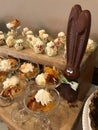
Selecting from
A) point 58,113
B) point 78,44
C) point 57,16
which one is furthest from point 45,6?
point 58,113

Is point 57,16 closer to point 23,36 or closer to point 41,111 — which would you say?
point 23,36

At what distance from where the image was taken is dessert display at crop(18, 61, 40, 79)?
79 cm

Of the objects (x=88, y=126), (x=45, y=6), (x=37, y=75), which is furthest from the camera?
(x=45, y=6)

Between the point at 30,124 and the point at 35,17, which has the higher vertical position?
the point at 35,17

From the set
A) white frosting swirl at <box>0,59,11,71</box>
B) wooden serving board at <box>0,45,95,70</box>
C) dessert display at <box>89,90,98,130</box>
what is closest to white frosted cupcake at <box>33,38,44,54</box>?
wooden serving board at <box>0,45,95,70</box>

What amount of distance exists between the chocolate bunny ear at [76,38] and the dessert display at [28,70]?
164 millimetres

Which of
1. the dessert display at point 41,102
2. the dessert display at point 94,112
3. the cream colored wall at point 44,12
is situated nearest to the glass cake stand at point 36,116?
the dessert display at point 41,102

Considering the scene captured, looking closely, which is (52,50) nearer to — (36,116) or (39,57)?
(39,57)

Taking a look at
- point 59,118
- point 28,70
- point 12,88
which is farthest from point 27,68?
point 59,118

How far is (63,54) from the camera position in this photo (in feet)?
2.57

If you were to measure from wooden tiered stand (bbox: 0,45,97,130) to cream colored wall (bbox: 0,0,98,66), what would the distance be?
0.17 meters

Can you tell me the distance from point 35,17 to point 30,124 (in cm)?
51

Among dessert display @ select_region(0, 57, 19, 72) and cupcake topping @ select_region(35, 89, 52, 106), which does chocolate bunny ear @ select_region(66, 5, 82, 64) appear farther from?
dessert display @ select_region(0, 57, 19, 72)

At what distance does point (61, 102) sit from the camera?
30.6 inches
